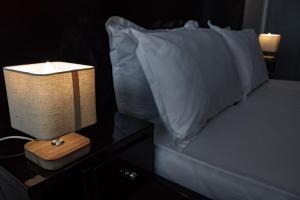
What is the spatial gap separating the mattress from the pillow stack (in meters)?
0.07

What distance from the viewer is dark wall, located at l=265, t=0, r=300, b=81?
372cm

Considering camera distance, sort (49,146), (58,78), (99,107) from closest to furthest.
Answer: (58,78) → (49,146) → (99,107)

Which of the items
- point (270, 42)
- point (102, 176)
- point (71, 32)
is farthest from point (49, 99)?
point (270, 42)

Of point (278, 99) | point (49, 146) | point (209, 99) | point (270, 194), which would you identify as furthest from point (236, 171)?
point (278, 99)

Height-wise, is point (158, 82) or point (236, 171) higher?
point (158, 82)

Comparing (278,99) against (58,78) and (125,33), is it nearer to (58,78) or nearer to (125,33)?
(125,33)

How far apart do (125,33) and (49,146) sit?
54 cm

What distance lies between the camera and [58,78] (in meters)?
0.61

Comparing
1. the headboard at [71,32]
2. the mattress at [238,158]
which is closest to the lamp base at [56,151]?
the headboard at [71,32]

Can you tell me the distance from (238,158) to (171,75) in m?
0.40

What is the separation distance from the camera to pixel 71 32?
100 centimetres

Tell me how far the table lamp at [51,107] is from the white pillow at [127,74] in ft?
1.23

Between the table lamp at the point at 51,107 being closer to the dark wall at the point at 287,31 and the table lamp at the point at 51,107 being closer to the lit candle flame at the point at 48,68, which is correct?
the lit candle flame at the point at 48,68

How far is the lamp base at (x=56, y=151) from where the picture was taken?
2.13ft
